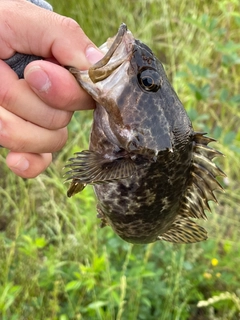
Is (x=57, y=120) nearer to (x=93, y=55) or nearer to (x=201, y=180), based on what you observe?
(x=93, y=55)

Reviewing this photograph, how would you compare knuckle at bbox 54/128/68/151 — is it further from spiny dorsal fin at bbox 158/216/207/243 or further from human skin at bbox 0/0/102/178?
spiny dorsal fin at bbox 158/216/207/243

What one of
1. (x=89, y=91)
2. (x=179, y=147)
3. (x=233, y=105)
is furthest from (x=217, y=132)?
(x=89, y=91)

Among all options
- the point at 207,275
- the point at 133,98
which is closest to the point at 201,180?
the point at 133,98

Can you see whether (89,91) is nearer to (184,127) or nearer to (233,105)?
(184,127)

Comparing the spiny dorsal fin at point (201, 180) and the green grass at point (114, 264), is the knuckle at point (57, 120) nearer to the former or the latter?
the spiny dorsal fin at point (201, 180)

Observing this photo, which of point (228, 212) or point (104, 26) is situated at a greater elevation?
point (104, 26)
